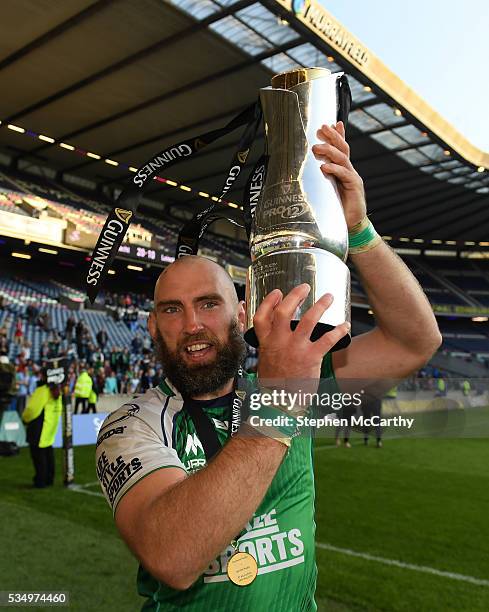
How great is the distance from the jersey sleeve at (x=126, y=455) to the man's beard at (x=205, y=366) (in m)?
0.17

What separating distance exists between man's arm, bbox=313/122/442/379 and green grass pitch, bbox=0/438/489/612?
92cm

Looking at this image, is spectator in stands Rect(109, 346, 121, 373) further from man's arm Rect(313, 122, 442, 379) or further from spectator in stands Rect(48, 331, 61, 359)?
man's arm Rect(313, 122, 442, 379)

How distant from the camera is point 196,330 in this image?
153cm

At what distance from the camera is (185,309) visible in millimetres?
1561

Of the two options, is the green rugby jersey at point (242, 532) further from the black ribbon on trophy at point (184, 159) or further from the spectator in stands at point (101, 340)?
the spectator in stands at point (101, 340)

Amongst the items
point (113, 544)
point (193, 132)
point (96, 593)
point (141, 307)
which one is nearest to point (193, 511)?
point (96, 593)

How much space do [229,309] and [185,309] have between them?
5.2 inches

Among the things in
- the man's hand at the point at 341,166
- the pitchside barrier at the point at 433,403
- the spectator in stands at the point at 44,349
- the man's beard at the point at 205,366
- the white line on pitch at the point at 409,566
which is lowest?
the white line on pitch at the point at 409,566

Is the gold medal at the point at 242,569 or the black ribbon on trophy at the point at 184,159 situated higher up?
the black ribbon on trophy at the point at 184,159

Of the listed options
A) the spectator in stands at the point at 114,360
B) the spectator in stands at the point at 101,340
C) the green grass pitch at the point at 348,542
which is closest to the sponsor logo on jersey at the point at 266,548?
the green grass pitch at the point at 348,542

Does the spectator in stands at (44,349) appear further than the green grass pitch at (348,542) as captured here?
Yes

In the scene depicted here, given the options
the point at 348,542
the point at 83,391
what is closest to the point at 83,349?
the point at 83,391

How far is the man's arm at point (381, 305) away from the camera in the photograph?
3.69 feet

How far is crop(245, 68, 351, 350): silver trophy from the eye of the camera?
0.96 metres
